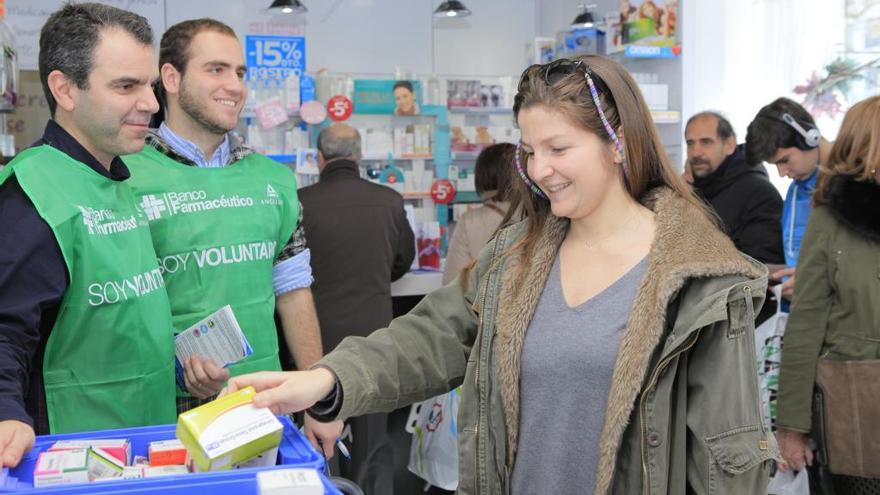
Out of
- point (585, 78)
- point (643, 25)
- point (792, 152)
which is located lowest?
point (792, 152)

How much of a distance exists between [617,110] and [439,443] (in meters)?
2.99

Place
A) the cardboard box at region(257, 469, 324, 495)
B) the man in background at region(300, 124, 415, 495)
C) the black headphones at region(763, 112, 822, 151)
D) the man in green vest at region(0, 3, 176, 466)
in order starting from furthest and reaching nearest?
the man in background at region(300, 124, 415, 495)
the black headphones at region(763, 112, 822, 151)
the man in green vest at region(0, 3, 176, 466)
the cardboard box at region(257, 469, 324, 495)

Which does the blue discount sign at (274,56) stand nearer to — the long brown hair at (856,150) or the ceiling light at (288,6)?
the ceiling light at (288,6)

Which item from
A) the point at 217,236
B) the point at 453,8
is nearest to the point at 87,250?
the point at 217,236

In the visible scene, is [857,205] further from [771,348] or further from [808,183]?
[808,183]

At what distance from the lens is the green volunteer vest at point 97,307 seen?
1.88m

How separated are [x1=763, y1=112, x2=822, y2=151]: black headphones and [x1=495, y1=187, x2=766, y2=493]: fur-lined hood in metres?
2.52

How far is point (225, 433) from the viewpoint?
1.32 m

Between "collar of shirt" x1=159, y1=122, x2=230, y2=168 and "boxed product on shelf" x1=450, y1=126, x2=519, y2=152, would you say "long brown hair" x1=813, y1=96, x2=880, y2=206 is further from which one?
"boxed product on shelf" x1=450, y1=126, x2=519, y2=152

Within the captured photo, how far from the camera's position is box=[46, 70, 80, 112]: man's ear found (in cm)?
201

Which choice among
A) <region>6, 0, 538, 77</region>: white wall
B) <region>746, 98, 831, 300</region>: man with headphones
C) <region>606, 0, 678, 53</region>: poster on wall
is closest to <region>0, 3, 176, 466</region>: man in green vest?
<region>746, 98, 831, 300</region>: man with headphones

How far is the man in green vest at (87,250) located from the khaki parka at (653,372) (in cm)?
57

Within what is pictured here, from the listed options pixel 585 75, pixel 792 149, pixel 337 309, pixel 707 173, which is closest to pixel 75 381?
pixel 585 75

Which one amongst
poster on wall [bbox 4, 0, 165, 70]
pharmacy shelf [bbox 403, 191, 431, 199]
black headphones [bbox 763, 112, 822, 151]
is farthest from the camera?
pharmacy shelf [bbox 403, 191, 431, 199]
